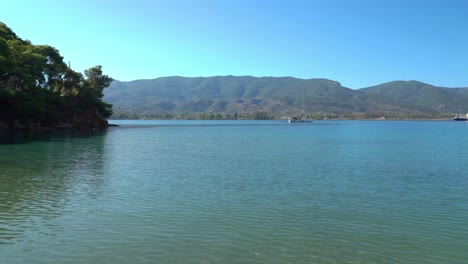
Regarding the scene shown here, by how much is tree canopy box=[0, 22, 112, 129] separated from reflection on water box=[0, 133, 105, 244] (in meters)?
39.5

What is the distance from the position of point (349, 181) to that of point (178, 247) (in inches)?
722

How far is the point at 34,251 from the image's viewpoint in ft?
42.7

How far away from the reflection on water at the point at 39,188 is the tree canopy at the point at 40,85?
130ft

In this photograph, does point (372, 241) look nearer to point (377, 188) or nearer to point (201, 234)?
point (201, 234)

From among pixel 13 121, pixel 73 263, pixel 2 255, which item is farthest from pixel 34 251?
pixel 13 121

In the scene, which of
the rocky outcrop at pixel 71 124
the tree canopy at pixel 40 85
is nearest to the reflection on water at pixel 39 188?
the tree canopy at pixel 40 85

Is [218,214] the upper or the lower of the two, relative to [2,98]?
lower

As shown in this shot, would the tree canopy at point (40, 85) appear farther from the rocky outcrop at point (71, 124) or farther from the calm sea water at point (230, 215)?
the calm sea water at point (230, 215)

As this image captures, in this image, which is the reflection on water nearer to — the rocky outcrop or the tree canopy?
the tree canopy

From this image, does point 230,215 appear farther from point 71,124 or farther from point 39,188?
point 71,124

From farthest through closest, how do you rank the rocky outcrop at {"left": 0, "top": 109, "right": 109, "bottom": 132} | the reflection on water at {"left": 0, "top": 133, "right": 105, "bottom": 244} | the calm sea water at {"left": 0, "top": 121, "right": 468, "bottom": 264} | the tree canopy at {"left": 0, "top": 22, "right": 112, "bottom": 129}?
the rocky outcrop at {"left": 0, "top": 109, "right": 109, "bottom": 132}
the tree canopy at {"left": 0, "top": 22, "right": 112, "bottom": 129}
the reflection on water at {"left": 0, "top": 133, "right": 105, "bottom": 244}
the calm sea water at {"left": 0, "top": 121, "right": 468, "bottom": 264}

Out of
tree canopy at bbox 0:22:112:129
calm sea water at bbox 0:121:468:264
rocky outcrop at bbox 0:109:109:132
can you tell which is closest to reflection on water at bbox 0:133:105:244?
calm sea water at bbox 0:121:468:264

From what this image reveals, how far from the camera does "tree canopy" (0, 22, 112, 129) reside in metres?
75.7

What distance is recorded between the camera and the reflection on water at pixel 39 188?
1577cm
